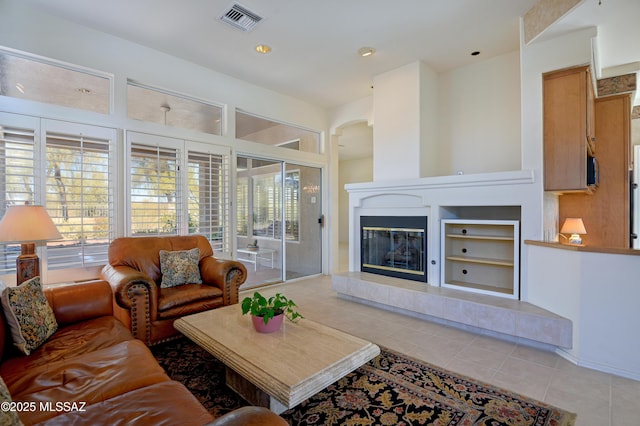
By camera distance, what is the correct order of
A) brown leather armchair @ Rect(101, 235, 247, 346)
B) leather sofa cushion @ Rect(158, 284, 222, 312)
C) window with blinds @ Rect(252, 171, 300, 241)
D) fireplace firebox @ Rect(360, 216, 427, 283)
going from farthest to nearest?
window with blinds @ Rect(252, 171, 300, 241), fireplace firebox @ Rect(360, 216, 427, 283), leather sofa cushion @ Rect(158, 284, 222, 312), brown leather armchair @ Rect(101, 235, 247, 346)

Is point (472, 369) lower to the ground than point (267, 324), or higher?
lower

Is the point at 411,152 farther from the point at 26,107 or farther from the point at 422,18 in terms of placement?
the point at 26,107

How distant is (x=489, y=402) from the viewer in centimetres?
190

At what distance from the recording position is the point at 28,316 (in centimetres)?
176

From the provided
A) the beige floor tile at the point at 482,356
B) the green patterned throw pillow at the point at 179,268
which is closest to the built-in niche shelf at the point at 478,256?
the beige floor tile at the point at 482,356

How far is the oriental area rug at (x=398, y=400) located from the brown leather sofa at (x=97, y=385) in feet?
1.90

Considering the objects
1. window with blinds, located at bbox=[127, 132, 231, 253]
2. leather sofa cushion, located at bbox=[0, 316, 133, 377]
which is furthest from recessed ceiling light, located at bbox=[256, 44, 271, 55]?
leather sofa cushion, located at bbox=[0, 316, 133, 377]

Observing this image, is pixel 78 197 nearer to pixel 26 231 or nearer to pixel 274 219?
pixel 26 231

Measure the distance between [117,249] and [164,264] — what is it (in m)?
0.46

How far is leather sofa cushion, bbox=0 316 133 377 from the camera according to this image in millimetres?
1575

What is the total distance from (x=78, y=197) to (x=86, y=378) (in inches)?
90.7

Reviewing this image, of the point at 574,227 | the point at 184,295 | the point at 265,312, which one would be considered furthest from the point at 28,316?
the point at 574,227

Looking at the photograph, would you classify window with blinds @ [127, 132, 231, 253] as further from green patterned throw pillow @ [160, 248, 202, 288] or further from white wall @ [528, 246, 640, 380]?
white wall @ [528, 246, 640, 380]

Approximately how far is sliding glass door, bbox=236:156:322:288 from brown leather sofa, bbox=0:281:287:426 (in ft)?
8.97
